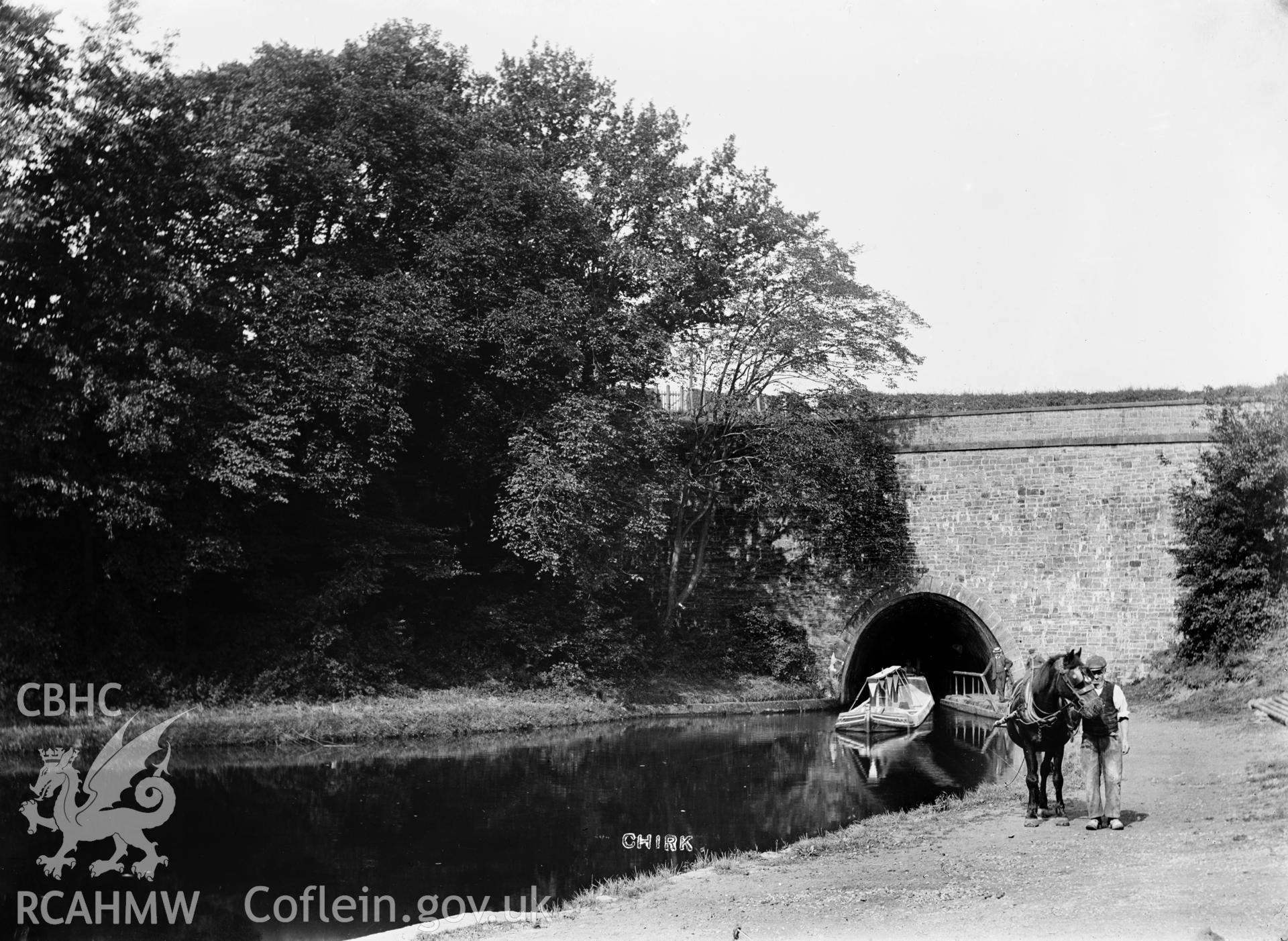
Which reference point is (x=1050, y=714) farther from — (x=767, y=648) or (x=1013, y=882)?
(x=767, y=648)

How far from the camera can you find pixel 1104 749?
27.2 feet

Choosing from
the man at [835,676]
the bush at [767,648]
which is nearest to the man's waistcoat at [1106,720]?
the man at [835,676]

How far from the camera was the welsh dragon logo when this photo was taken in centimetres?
992

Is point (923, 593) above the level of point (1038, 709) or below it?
below

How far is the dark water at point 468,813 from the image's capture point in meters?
9.20

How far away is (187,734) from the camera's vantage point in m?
16.4

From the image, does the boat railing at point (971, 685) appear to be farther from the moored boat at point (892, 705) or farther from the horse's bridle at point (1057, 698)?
the horse's bridle at point (1057, 698)

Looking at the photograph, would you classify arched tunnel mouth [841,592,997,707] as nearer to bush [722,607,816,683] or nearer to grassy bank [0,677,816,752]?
bush [722,607,816,683]

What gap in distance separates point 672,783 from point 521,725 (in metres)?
5.91

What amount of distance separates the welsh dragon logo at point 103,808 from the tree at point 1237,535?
16.5 m

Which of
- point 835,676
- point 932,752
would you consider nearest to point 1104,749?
point 932,752

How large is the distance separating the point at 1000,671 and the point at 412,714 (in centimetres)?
1134

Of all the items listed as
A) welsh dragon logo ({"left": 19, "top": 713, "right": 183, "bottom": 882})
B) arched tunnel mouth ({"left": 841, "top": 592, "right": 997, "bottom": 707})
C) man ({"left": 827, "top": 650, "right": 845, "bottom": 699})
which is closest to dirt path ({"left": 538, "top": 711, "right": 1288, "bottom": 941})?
welsh dragon logo ({"left": 19, "top": 713, "right": 183, "bottom": 882})

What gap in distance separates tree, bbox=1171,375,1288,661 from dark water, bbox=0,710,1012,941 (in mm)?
4367
